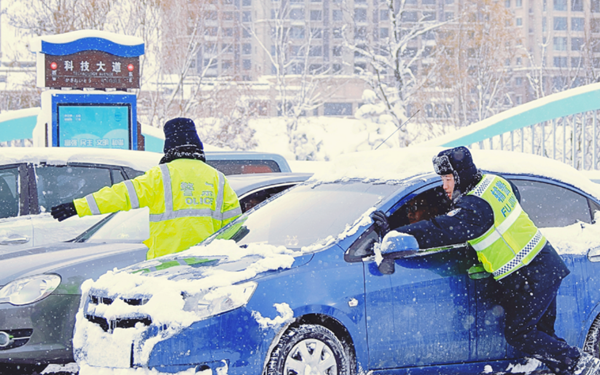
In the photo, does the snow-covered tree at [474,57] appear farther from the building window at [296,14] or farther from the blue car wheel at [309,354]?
the building window at [296,14]

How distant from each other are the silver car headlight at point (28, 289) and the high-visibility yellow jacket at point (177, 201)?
2.25ft

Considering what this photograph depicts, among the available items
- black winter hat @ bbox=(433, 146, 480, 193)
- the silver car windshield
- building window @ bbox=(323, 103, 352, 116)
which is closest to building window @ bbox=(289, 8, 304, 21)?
building window @ bbox=(323, 103, 352, 116)

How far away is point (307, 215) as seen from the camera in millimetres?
5074

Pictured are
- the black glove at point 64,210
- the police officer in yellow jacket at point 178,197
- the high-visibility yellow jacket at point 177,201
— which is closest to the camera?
the black glove at point 64,210

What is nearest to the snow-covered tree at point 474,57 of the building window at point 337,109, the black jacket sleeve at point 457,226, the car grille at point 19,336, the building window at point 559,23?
the black jacket sleeve at point 457,226

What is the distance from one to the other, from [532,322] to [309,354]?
1.47m

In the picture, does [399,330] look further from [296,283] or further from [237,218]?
[237,218]

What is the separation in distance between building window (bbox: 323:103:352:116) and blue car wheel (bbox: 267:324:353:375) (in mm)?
69806

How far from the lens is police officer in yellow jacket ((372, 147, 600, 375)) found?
464 centimetres

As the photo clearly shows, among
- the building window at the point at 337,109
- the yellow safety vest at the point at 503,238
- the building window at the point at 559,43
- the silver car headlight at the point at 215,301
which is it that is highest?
the building window at the point at 559,43

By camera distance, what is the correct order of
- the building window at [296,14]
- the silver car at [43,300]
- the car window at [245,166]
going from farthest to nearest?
the building window at [296,14] → the car window at [245,166] → the silver car at [43,300]

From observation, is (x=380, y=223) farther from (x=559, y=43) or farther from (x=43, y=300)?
(x=559, y=43)

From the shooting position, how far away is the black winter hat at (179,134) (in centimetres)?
571

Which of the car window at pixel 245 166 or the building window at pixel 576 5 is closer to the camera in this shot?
the car window at pixel 245 166
